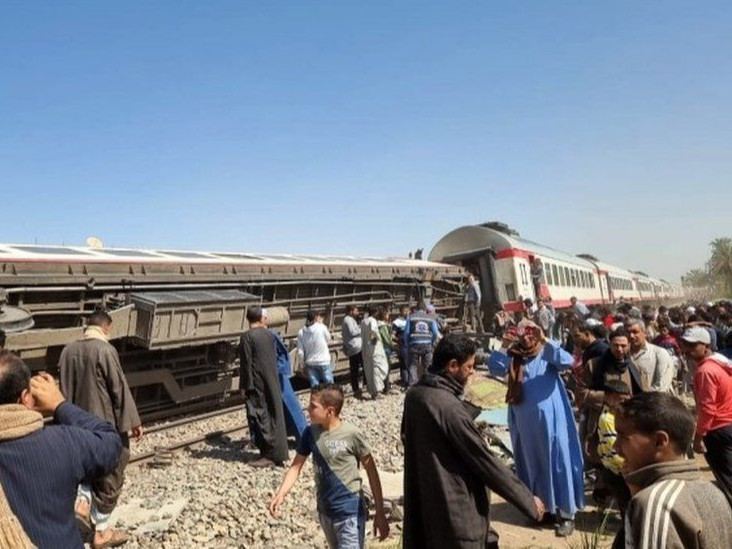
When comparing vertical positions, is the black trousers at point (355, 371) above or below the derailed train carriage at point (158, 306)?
below

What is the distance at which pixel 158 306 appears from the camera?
7648mm

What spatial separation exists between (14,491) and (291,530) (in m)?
3.09

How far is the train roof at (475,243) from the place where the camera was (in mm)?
17016

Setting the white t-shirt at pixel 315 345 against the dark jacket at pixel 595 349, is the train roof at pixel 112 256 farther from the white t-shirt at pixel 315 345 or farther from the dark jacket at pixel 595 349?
the dark jacket at pixel 595 349

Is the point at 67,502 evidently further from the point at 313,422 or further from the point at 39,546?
the point at 313,422

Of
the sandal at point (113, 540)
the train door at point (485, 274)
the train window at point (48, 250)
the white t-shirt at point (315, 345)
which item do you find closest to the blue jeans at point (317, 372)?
the white t-shirt at point (315, 345)

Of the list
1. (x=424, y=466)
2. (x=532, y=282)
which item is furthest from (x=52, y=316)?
(x=532, y=282)

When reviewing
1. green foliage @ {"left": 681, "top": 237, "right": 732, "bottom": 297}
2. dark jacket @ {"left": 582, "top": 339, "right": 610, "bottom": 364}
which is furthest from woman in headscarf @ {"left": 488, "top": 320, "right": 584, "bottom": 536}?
green foliage @ {"left": 681, "top": 237, "right": 732, "bottom": 297}

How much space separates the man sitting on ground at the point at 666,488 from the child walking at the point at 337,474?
1.66 m

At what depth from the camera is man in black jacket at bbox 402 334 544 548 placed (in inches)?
94.7

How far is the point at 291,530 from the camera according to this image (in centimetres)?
466

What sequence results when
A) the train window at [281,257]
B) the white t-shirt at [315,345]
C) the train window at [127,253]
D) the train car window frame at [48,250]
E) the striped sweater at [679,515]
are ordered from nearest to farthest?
the striped sweater at [679,515] < the train car window frame at [48,250] < the white t-shirt at [315,345] < the train window at [127,253] < the train window at [281,257]

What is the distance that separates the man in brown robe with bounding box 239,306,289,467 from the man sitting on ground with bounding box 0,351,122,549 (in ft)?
13.8

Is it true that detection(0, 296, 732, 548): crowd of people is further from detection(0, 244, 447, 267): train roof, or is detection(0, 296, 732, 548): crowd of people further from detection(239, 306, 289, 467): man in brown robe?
detection(0, 244, 447, 267): train roof
